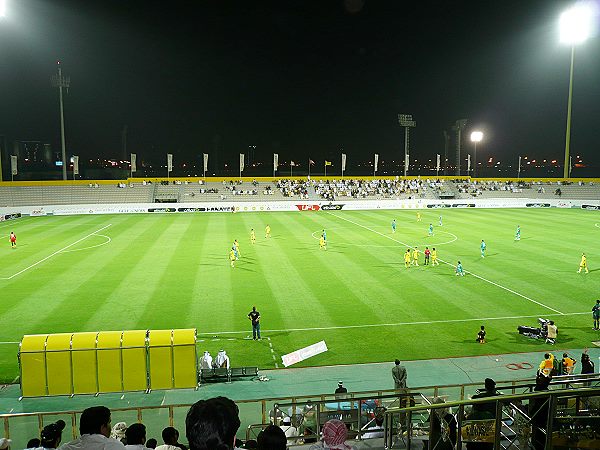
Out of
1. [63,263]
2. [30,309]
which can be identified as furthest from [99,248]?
[30,309]

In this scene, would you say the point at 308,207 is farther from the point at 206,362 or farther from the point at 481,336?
the point at 206,362

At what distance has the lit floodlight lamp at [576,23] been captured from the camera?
6176 centimetres

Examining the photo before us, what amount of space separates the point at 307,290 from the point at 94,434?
2073 centimetres

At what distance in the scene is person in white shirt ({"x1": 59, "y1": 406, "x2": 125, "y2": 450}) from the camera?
4906 millimetres

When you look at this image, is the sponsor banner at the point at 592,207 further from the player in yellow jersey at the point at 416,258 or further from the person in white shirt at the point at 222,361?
the person in white shirt at the point at 222,361

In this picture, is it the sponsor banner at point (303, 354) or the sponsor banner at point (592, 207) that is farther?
the sponsor banner at point (592, 207)

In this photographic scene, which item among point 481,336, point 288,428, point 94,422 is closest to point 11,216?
point 481,336

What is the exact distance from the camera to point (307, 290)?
25.6 meters

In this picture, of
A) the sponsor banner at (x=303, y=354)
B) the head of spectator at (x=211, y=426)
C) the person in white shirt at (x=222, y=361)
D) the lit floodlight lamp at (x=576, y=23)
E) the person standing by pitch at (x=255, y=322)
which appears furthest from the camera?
the lit floodlight lamp at (x=576, y=23)

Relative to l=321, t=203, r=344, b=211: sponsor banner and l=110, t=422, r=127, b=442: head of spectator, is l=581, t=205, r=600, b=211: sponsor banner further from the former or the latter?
l=110, t=422, r=127, b=442: head of spectator

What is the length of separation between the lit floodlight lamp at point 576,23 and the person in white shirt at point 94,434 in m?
71.3

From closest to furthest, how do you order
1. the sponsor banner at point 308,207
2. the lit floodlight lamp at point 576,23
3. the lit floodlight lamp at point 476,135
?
1. the lit floodlight lamp at point 576,23
2. the sponsor banner at point 308,207
3. the lit floodlight lamp at point 476,135

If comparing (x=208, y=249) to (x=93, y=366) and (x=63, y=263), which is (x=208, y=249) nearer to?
(x=63, y=263)

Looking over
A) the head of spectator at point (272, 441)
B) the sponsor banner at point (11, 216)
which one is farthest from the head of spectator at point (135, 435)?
the sponsor banner at point (11, 216)
